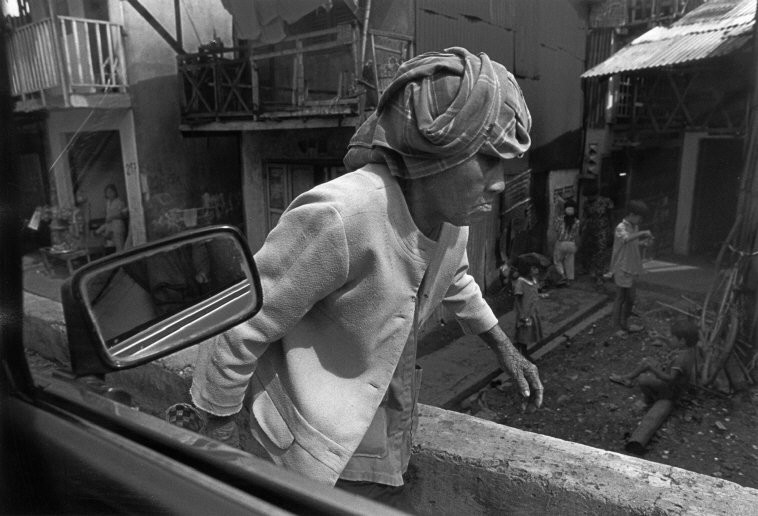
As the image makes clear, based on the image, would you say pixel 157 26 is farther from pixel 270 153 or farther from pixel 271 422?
pixel 271 422

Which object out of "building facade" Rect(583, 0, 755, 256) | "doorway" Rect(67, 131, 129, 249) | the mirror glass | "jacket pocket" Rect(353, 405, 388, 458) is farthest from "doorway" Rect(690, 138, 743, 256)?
the mirror glass

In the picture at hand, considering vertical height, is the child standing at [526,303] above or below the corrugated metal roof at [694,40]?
below

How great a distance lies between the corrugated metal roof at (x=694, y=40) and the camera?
7355 mm

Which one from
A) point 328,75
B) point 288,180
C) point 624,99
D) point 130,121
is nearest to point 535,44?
point 624,99

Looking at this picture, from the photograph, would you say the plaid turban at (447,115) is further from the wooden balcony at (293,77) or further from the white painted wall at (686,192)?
the white painted wall at (686,192)

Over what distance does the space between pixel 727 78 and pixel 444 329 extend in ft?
21.7

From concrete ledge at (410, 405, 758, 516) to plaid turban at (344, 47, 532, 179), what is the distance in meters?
1.08

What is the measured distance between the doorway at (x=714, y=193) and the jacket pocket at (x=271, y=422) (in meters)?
12.4

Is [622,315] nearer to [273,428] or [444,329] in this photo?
[444,329]

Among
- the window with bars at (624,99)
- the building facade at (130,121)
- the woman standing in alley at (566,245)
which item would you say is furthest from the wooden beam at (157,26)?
the window with bars at (624,99)

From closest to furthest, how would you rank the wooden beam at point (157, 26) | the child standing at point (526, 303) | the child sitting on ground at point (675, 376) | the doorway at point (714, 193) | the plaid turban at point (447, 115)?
the plaid turban at point (447, 115), the wooden beam at point (157, 26), the child sitting on ground at point (675, 376), the child standing at point (526, 303), the doorway at point (714, 193)

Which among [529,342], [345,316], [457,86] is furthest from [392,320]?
[529,342]

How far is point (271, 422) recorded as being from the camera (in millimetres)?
1602

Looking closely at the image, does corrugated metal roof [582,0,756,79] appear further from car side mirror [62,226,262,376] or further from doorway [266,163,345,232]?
car side mirror [62,226,262,376]
